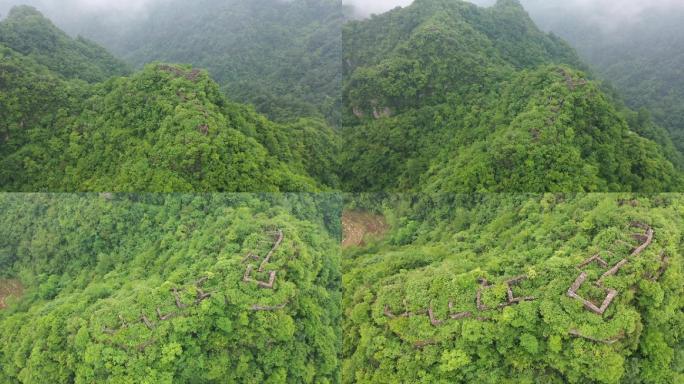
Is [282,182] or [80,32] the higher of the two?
[80,32]

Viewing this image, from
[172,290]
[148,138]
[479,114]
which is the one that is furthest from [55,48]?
[479,114]

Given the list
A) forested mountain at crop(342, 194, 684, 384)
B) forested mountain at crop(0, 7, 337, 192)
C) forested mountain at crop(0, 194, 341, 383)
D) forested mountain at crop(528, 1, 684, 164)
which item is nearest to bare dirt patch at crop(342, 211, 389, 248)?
forested mountain at crop(0, 194, 341, 383)

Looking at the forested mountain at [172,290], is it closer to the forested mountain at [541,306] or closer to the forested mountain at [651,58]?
the forested mountain at [541,306]

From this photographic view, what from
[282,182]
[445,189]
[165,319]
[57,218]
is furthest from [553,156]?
[57,218]

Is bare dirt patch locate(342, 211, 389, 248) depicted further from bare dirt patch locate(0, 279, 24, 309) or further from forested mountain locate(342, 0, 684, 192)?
bare dirt patch locate(0, 279, 24, 309)

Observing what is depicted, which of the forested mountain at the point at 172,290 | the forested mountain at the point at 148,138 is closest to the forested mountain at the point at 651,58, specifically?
the forested mountain at the point at 148,138

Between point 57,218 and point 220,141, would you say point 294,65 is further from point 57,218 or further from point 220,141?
point 57,218
